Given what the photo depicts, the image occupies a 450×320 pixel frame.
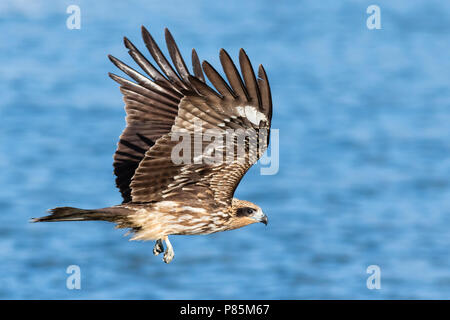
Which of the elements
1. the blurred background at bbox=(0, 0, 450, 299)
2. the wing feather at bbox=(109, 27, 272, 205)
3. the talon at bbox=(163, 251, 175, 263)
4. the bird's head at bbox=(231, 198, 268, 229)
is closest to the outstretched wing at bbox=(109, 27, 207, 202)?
the wing feather at bbox=(109, 27, 272, 205)

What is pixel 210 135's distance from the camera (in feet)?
35.1

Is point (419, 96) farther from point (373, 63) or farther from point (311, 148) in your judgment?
point (311, 148)

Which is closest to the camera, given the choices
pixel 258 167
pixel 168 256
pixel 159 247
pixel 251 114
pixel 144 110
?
pixel 251 114

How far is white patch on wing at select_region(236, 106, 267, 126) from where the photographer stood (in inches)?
410

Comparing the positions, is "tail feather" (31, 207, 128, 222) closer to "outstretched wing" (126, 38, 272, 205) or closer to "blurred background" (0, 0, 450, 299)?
"outstretched wing" (126, 38, 272, 205)

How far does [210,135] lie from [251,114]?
53 centimetres

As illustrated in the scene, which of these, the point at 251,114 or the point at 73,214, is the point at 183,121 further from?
the point at 73,214

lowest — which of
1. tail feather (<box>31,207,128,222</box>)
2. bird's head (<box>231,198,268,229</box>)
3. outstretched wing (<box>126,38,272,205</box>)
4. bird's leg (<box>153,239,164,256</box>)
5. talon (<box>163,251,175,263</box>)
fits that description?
talon (<box>163,251,175,263</box>)

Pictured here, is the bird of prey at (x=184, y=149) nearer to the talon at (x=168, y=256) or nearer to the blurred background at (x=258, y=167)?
the talon at (x=168, y=256)

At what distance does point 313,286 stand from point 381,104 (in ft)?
30.6

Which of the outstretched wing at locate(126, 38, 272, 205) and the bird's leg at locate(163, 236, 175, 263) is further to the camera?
the bird's leg at locate(163, 236, 175, 263)

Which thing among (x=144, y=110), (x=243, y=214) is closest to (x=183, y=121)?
(x=144, y=110)

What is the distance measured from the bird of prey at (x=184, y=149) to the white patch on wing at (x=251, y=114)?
10 mm

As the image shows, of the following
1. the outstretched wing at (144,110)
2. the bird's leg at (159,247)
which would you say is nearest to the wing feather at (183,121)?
the outstretched wing at (144,110)
